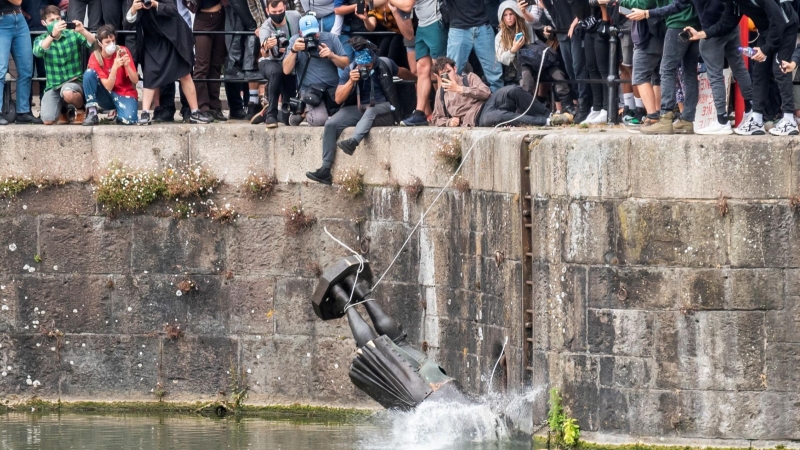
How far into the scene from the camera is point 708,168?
1152cm

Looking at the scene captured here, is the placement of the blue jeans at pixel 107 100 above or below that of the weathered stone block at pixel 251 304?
above

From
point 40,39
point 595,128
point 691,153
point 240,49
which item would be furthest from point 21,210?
point 691,153

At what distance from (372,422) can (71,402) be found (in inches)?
126

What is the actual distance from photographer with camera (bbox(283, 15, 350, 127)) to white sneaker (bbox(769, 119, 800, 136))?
15.0 feet

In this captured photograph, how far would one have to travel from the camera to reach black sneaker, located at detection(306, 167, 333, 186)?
1484 centimetres

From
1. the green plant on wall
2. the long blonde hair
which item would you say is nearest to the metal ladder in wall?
the green plant on wall

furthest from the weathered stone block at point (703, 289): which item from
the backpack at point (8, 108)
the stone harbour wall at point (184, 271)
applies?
the backpack at point (8, 108)

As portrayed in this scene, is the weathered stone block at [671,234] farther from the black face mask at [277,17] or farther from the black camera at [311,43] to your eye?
the black face mask at [277,17]

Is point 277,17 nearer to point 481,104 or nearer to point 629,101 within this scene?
point 481,104

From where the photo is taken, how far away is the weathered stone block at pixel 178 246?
15.4 metres

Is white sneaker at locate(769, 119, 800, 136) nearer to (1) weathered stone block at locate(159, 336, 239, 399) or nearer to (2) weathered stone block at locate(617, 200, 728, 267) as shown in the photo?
(2) weathered stone block at locate(617, 200, 728, 267)

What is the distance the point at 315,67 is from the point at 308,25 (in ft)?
1.46

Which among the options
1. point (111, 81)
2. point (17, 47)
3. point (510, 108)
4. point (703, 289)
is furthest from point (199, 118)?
point (703, 289)

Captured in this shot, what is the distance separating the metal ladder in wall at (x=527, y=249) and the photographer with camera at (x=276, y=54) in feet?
11.6
